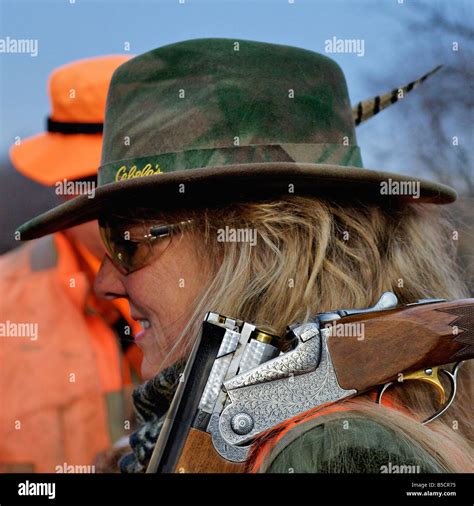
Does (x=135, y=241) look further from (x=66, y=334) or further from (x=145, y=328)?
(x=66, y=334)

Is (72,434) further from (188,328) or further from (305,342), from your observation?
(305,342)

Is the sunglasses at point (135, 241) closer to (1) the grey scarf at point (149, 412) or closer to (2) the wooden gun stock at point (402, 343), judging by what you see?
(1) the grey scarf at point (149, 412)

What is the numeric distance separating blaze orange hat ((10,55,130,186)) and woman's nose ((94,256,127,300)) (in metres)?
0.96

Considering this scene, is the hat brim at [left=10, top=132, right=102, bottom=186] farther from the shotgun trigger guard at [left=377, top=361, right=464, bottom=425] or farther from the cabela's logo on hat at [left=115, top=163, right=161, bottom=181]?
the shotgun trigger guard at [left=377, top=361, right=464, bottom=425]

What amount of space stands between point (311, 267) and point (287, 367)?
31 cm

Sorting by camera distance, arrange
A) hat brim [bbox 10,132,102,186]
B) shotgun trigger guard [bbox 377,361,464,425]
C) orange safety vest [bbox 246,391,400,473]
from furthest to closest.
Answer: hat brim [bbox 10,132,102,186] → shotgun trigger guard [bbox 377,361,464,425] → orange safety vest [bbox 246,391,400,473]

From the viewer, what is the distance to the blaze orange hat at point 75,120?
285cm

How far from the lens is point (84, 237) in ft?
9.99

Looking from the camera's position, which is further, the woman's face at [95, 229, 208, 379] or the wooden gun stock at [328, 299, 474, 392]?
the woman's face at [95, 229, 208, 379]

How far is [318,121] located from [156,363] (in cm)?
70

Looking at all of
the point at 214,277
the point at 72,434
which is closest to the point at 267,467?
the point at 214,277

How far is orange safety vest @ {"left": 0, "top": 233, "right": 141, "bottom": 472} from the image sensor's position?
2758 mm

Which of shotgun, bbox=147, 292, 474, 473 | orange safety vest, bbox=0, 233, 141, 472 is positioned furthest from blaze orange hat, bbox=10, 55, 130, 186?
shotgun, bbox=147, 292, 474, 473

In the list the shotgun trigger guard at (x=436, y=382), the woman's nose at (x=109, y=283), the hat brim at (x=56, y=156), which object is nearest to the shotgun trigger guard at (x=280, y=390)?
the shotgun trigger guard at (x=436, y=382)
